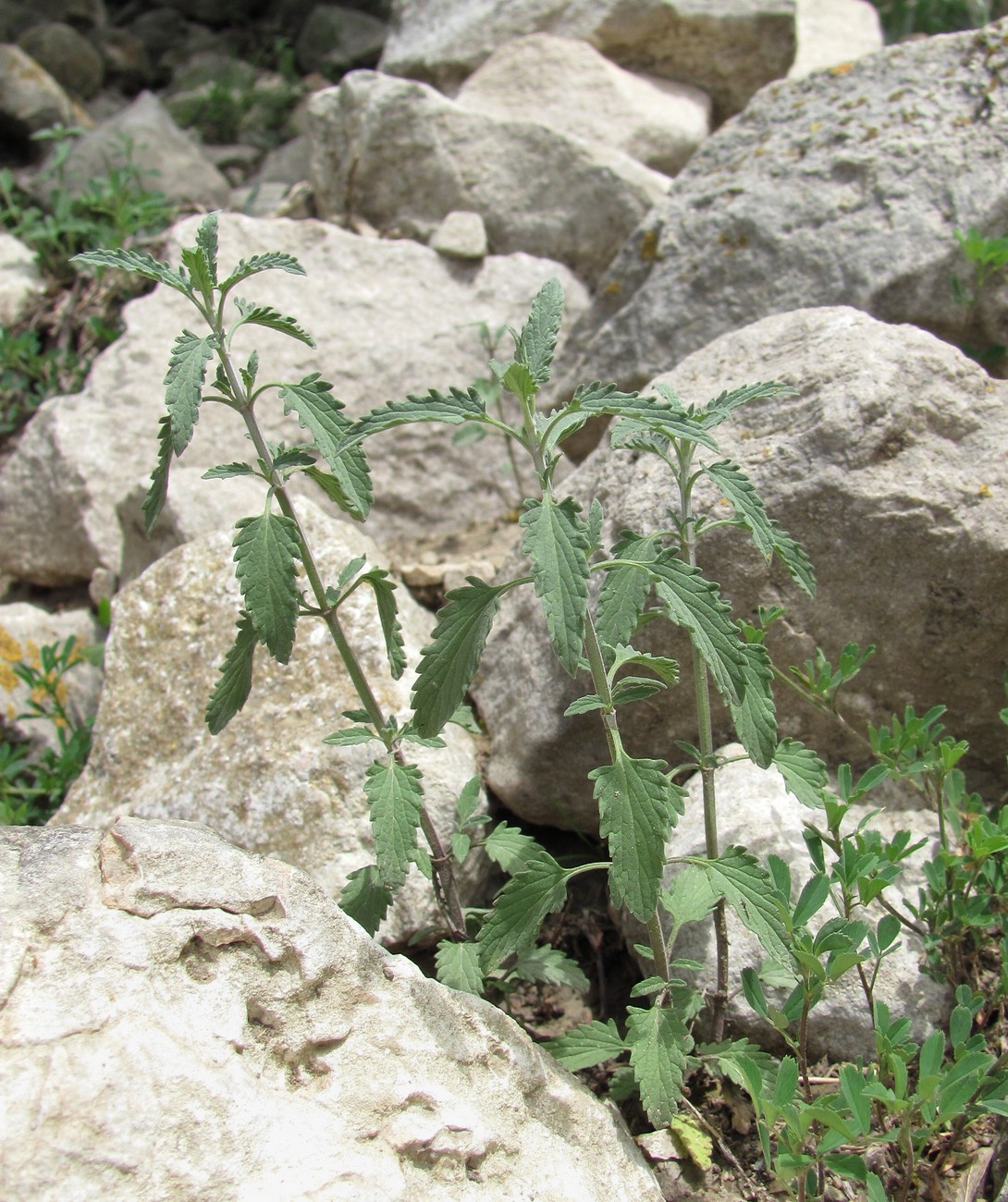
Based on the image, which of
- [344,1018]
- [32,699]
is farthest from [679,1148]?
[32,699]

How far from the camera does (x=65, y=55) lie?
9.15m

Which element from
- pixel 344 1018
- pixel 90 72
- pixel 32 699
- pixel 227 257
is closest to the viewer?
pixel 344 1018

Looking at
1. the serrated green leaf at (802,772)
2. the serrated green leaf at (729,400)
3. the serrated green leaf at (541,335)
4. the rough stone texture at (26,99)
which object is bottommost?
the serrated green leaf at (802,772)

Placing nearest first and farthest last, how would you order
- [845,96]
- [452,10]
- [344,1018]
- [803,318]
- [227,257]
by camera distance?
1. [344,1018]
2. [803,318]
3. [845,96]
4. [227,257]
5. [452,10]

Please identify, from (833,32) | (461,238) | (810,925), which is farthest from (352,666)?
(833,32)

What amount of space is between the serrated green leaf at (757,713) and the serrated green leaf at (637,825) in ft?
0.63

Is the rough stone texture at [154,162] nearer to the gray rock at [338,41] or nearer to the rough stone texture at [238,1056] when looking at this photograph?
the gray rock at [338,41]

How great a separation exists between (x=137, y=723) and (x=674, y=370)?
2.03m

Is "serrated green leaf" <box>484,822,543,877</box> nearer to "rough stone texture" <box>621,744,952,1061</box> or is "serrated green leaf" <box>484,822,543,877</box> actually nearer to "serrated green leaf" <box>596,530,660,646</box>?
"rough stone texture" <box>621,744,952,1061</box>

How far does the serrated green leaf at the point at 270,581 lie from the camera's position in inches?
83.4

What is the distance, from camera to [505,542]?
4262 mm

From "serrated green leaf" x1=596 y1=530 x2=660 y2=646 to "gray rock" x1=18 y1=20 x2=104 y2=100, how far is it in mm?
8986

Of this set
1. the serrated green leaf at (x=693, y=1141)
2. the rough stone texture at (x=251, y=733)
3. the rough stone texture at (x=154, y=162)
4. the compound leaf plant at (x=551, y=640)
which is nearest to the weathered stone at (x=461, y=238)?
the rough stone texture at (x=154, y=162)

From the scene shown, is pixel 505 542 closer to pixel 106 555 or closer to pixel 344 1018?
pixel 106 555
